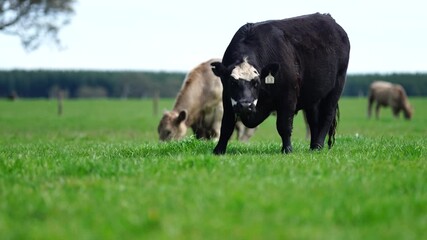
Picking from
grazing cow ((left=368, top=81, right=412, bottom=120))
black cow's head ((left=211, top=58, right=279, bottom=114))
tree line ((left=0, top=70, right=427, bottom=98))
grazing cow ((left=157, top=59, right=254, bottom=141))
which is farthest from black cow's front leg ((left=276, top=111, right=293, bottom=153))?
tree line ((left=0, top=70, right=427, bottom=98))

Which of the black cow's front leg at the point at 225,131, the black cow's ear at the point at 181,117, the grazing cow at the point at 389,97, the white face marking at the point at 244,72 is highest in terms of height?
the white face marking at the point at 244,72

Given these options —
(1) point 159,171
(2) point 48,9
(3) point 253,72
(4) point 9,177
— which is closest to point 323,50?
(3) point 253,72

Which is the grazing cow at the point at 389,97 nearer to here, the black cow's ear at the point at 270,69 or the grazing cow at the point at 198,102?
the grazing cow at the point at 198,102

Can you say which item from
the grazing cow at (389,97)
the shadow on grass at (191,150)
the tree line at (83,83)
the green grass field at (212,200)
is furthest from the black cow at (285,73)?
the tree line at (83,83)

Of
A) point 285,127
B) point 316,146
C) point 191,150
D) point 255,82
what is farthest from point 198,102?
point 255,82

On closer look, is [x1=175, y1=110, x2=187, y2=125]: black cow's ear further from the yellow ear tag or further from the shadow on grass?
the yellow ear tag

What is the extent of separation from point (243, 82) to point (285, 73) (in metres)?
1.08

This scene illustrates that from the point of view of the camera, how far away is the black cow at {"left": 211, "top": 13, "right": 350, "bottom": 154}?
31.9 feet

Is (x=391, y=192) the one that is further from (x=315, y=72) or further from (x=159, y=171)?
(x=315, y=72)

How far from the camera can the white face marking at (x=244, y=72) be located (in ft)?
31.3

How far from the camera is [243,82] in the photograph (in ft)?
31.2

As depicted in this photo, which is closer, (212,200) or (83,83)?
(212,200)

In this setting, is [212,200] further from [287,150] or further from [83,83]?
[83,83]

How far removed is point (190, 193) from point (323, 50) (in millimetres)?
6375
